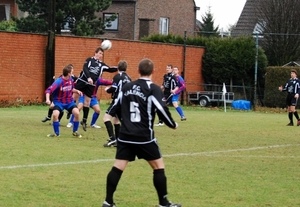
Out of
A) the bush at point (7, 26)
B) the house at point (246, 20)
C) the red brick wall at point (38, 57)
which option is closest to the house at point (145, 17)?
the house at point (246, 20)

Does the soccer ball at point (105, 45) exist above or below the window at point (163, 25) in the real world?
below

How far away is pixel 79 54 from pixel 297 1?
57.9 ft

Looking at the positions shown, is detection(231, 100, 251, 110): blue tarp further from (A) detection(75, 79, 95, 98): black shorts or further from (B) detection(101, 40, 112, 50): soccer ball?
(A) detection(75, 79, 95, 98): black shorts

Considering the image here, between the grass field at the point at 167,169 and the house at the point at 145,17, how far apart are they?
103 feet

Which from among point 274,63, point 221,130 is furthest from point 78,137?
point 274,63

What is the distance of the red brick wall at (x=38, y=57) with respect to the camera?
2981 centimetres

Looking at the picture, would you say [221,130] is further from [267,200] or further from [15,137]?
[267,200]

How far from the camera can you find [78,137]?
1733 centimetres

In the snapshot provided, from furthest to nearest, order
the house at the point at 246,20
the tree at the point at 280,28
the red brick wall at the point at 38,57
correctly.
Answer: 1. the house at the point at 246,20
2. the tree at the point at 280,28
3. the red brick wall at the point at 38,57

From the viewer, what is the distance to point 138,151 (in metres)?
8.91

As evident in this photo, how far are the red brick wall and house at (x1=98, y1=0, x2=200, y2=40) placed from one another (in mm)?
14067

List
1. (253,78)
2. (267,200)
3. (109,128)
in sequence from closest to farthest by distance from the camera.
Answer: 1. (267,200)
2. (109,128)
3. (253,78)

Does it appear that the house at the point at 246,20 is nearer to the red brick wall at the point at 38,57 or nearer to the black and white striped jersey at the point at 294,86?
the red brick wall at the point at 38,57

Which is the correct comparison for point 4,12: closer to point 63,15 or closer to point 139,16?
point 139,16
